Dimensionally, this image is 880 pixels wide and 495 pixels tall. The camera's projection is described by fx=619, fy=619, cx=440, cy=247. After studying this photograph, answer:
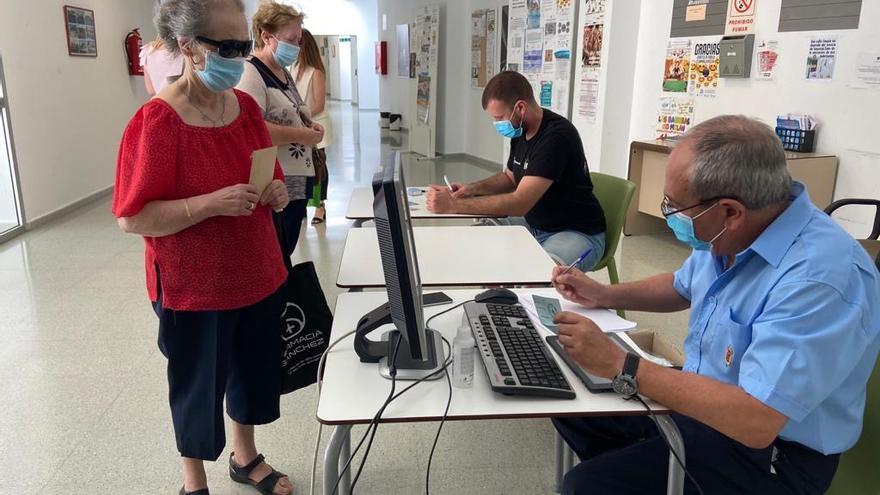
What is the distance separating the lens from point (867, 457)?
3.99ft

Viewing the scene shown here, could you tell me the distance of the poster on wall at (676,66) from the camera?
4.69 metres

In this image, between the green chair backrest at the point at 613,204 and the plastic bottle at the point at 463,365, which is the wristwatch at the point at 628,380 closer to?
the plastic bottle at the point at 463,365

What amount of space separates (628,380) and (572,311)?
1.44 feet

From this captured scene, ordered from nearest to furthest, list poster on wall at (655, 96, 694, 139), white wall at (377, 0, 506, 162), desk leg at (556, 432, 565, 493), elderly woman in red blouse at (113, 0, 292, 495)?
elderly woman in red blouse at (113, 0, 292, 495), desk leg at (556, 432, 565, 493), poster on wall at (655, 96, 694, 139), white wall at (377, 0, 506, 162)

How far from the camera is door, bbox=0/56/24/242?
4.60 metres

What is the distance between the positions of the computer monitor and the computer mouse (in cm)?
28

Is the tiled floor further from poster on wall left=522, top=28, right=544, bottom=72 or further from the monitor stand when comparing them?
poster on wall left=522, top=28, right=544, bottom=72

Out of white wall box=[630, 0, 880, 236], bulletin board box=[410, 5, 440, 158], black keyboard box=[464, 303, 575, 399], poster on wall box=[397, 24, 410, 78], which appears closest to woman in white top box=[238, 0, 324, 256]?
black keyboard box=[464, 303, 575, 399]

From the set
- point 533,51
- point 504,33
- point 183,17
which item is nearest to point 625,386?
point 183,17

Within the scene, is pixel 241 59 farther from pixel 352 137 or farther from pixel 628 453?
pixel 352 137

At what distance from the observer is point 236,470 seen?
2008 mm

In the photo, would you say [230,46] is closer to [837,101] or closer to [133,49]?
[837,101]

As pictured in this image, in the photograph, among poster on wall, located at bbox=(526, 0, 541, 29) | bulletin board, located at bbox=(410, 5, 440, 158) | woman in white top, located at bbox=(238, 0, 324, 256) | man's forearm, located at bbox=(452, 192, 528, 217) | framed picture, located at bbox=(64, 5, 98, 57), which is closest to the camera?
woman in white top, located at bbox=(238, 0, 324, 256)

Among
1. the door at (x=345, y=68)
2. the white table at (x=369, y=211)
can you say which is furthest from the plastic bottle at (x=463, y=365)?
the door at (x=345, y=68)
